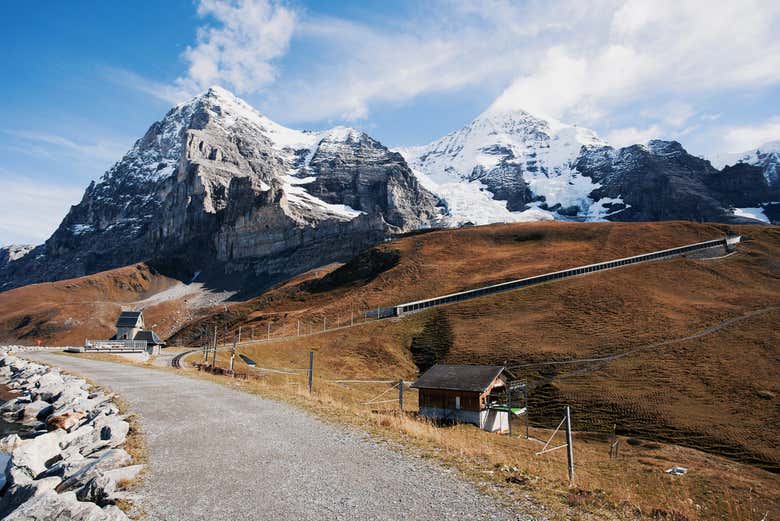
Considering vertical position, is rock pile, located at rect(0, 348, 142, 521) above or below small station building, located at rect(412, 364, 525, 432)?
above

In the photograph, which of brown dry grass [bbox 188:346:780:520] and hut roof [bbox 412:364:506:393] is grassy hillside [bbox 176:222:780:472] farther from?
hut roof [bbox 412:364:506:393]

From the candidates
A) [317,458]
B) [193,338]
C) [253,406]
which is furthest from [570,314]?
[193,338]

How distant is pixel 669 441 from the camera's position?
128 feet

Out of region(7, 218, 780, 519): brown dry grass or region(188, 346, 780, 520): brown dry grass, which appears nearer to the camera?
region(188, 346, 780, 520): brown dry grass

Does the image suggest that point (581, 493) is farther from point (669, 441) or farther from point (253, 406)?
point (669, 441)

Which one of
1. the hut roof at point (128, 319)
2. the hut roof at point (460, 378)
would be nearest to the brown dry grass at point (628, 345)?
the hut roof at point (460, 378)

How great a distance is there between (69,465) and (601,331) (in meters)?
65.9

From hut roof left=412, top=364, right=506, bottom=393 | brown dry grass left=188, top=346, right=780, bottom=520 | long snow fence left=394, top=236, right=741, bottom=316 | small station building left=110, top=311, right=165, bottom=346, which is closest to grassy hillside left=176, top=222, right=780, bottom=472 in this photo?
long snow fence left=394, top=236, right=741, bottom=316

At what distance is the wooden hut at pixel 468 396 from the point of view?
129 feet

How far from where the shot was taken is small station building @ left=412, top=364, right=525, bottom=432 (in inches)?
1543

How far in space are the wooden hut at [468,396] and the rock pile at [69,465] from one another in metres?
26.4

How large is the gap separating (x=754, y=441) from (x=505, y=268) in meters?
73.3

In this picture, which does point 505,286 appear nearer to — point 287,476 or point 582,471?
point 582,471

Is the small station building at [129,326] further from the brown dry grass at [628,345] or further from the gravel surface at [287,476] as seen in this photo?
the gravel surface at [287,476]
